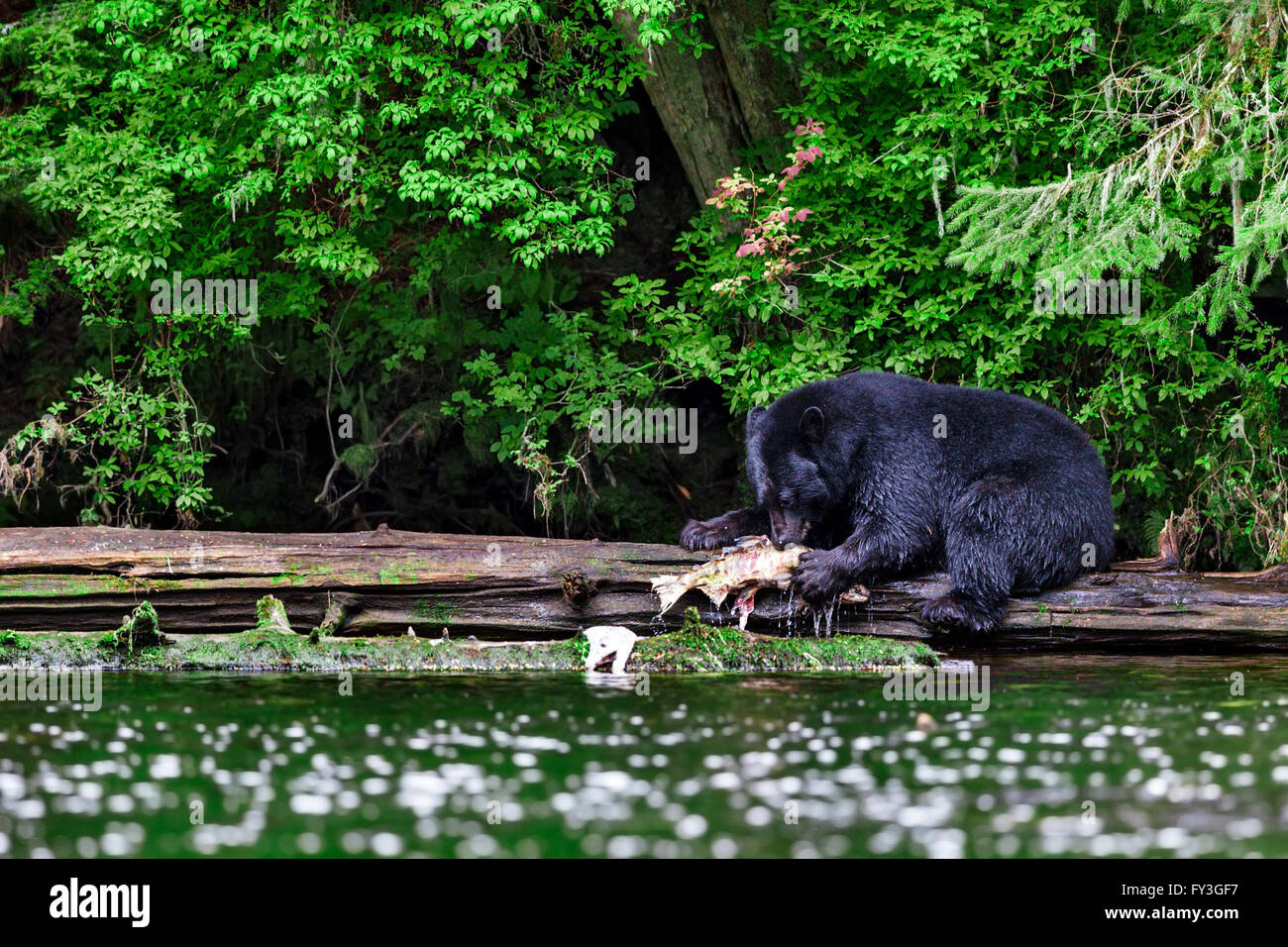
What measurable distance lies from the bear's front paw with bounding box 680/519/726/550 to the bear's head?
0.35 meters

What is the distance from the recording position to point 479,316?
11562 mm

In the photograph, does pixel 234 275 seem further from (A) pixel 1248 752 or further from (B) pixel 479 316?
(A) pixel 1248 752

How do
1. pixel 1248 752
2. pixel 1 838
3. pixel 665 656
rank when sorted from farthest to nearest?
1. pixel 665 656
2. pixel 1248 752
3. pixel 1 838

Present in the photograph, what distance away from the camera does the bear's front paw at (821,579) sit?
24.5 ft

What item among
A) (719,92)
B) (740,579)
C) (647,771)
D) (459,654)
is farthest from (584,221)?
(647,771)

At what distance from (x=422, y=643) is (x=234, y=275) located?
4.83 m

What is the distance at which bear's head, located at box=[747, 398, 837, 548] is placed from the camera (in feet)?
25.2

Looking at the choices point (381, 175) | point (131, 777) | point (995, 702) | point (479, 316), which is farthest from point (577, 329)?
point (131, 777)

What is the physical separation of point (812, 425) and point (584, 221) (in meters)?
Answer: 3.34

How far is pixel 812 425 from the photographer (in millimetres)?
7652

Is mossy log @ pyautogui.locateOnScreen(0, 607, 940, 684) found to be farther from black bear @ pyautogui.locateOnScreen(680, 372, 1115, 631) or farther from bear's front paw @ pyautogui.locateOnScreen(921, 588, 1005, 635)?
black bear @ pyautogui.locateOnScreen(680, 372, 1115, 631)

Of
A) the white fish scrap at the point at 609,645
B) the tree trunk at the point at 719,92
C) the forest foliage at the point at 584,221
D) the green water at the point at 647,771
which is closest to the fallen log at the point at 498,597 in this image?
the white fish scrap at the point at 609,645

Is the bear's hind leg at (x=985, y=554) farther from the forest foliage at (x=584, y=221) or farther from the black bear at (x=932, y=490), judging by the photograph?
the forest foliage at (x=584, y=221)

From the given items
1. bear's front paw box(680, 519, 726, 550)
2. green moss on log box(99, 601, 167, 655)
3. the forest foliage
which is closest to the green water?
green moss on log box(99, 601, 167, 655)
